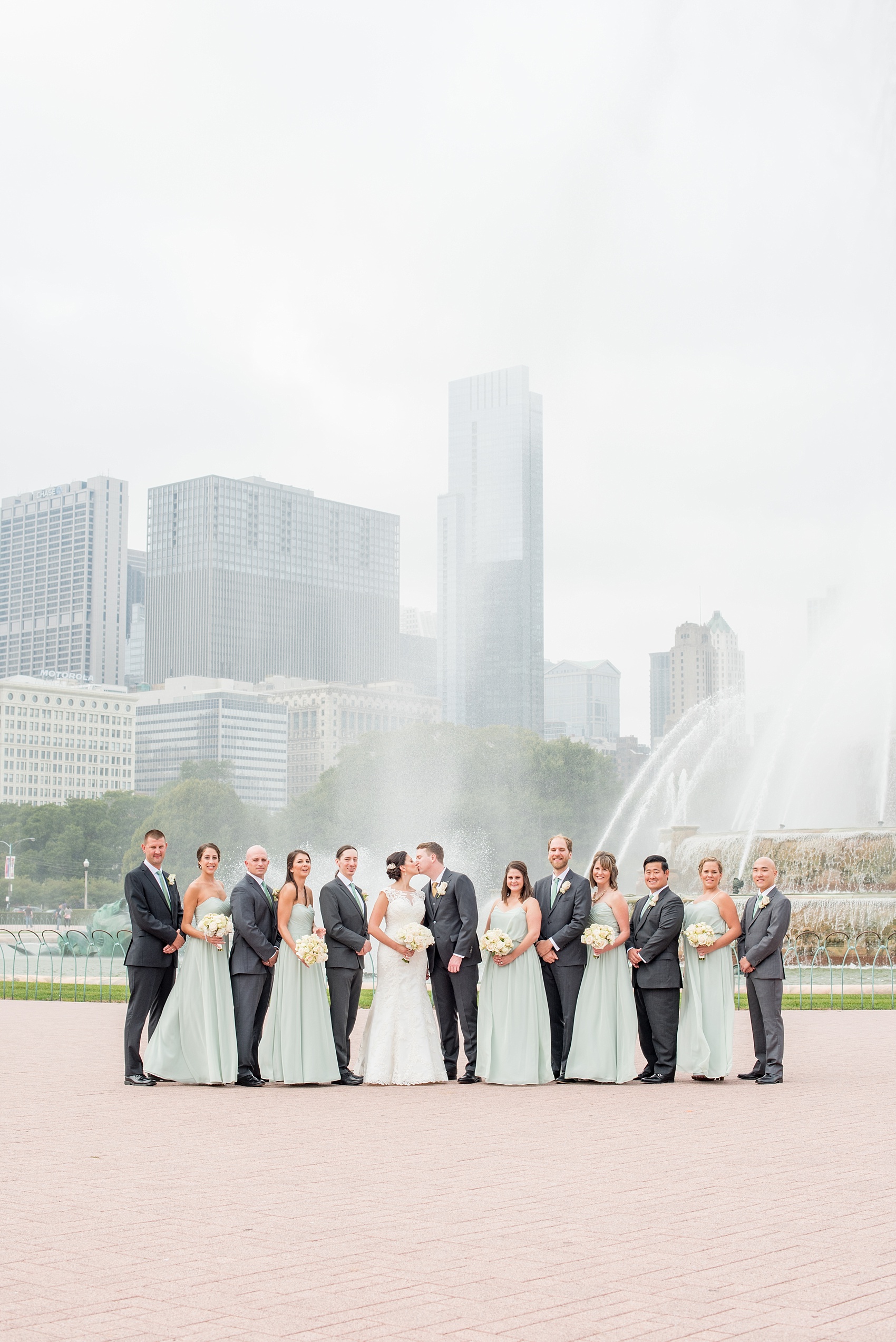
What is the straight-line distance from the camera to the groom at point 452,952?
12984 mm

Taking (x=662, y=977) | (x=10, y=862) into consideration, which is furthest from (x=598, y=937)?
(x=10, y=862)

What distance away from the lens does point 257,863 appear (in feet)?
42.2

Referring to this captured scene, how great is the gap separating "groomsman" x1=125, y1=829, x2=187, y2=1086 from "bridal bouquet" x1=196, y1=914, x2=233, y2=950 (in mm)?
293

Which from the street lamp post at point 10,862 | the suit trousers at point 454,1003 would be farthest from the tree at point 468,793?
the suit trousers at point 454,1003

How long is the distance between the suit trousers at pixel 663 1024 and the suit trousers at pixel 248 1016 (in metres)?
3.35

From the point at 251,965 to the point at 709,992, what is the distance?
406cm

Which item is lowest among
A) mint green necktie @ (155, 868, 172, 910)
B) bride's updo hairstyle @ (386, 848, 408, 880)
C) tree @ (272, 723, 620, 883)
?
mint green necktie @ (155, 868, 172, 910)

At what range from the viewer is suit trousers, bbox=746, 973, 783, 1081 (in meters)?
12.7

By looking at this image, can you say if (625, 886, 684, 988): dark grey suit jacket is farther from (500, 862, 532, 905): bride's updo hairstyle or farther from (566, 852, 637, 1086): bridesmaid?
(500, 862, 532, 905): bride's updo hairstyle

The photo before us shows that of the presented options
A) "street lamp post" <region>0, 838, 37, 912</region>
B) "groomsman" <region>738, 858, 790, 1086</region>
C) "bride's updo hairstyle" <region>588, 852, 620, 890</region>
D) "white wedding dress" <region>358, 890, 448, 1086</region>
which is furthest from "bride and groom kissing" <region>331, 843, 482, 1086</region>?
"street lamp post" <region>0, 838, 37, 912</region>

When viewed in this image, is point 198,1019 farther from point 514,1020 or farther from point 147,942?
point 514,1020

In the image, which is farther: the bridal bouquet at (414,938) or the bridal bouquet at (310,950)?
the bridal bouquet at (414,938)

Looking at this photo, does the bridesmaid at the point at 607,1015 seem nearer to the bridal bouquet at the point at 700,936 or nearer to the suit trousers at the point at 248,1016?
the bridal bouquet at the point at 700,936

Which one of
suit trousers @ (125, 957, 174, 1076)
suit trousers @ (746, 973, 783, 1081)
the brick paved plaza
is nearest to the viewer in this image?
the brick paved plaza
